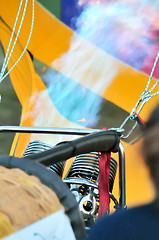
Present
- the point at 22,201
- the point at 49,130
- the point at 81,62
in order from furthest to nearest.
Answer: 1. the point at 81,62
2. the point at 49,130
3. the point at 22,201

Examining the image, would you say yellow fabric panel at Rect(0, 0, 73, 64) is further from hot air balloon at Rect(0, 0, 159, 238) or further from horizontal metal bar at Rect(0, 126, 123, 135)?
horizontal metal bar at Rect(0, 126, 123, 135)

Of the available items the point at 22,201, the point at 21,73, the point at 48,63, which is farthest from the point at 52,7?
the point at 22,201

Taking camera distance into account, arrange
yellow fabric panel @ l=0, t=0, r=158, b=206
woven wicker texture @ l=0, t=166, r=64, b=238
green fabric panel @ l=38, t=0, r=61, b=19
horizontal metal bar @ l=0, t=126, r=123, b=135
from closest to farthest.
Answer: woven wicker texture @ l=0, t=166, r=64, b=238
horizontal metal bar @ l=0, t=126, r=123, b=135
yellow fabric panel @ l=0, t=0, r=158, b=206
green fabric panel @ l=38, t=0, r=61, b=19

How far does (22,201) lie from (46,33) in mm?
2093

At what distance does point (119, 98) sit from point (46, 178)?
188 centimetres

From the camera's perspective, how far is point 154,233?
12.0 inches

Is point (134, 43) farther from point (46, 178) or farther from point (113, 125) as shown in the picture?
point (46, 178)

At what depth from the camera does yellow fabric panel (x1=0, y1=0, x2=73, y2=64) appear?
239 centimetres

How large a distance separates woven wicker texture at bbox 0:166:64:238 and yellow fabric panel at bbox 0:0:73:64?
2.01 m

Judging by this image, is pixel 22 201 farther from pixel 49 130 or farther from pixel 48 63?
pixel 48 63

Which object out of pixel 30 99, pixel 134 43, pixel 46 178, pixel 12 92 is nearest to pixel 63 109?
pixel 30 99

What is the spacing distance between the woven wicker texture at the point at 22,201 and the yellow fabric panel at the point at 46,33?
2014 millimetres

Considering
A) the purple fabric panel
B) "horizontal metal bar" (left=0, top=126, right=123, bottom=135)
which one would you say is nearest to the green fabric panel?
the purple fabric panel

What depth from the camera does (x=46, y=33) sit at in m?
2.41
